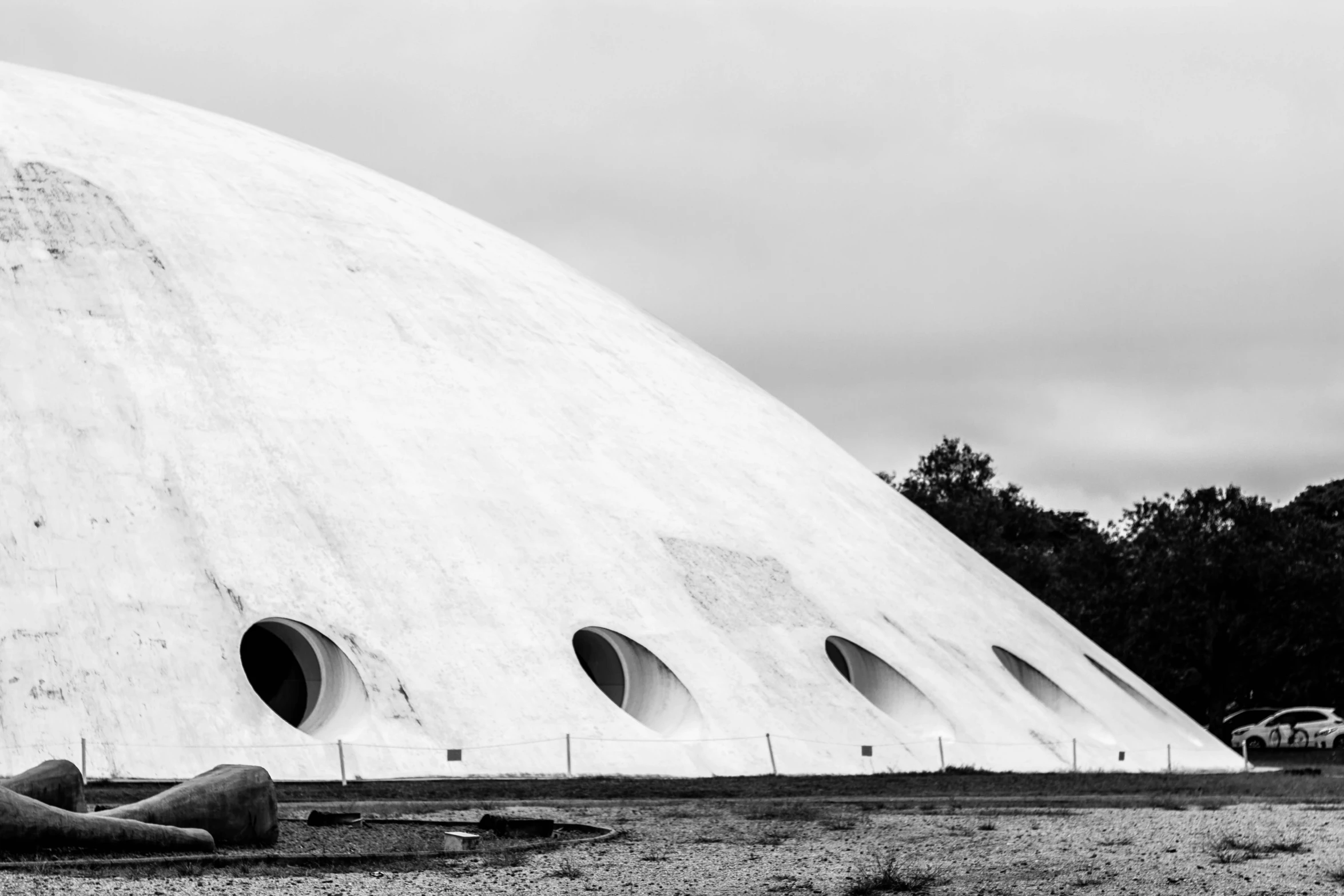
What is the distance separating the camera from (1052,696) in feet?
84.2

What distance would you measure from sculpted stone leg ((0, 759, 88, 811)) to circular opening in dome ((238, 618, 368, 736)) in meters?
6.67

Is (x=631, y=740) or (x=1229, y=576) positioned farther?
(x=1229, y=576)

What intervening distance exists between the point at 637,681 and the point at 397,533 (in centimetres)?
374

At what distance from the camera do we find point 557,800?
16.7 metres

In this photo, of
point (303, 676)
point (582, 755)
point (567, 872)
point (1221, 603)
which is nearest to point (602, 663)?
point (582, 755)

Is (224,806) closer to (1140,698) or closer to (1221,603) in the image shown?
(1140,698)

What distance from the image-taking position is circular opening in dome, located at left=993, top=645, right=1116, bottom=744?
25.1 metres

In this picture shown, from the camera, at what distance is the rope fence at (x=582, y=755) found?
57.6ft

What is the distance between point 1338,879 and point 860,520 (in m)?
17.5

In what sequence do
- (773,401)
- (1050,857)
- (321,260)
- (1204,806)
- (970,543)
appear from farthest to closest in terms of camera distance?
(970,543)
(773,401)
(321,260)
(1204,806)
(1050,857)

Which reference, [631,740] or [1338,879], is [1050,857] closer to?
[1338,879]

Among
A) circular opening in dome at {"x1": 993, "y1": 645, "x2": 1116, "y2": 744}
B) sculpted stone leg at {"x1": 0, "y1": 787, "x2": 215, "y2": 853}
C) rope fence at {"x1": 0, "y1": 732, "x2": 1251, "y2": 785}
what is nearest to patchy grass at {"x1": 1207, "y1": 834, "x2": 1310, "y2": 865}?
sculpted stone leg at {"x1": 0, "y1": 787, "x2": 215, "y2": 853}

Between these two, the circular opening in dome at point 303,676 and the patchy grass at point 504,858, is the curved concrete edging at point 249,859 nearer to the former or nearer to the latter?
the patchy grass at point 504,858

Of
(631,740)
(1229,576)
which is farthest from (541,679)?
(1229,576)
